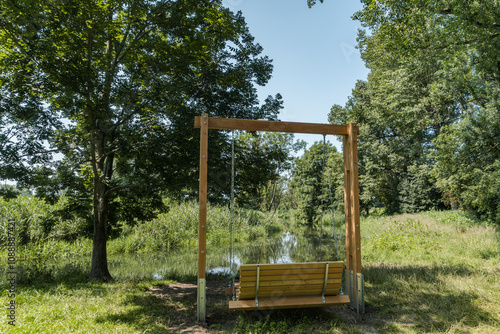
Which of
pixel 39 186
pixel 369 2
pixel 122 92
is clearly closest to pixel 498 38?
pixel 369 2

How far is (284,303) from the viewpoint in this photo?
430cm

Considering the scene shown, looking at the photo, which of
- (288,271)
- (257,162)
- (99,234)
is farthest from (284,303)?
(99,234)

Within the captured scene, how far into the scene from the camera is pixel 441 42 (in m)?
11.0

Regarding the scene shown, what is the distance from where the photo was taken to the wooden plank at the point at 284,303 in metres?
4.25

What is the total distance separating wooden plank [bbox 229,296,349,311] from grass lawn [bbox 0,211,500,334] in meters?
0.20

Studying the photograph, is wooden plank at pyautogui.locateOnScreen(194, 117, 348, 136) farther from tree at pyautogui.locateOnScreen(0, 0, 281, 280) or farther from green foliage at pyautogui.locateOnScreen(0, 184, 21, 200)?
green foliage at pyautogui.locateOnScreen(0, 184, 21, 200)

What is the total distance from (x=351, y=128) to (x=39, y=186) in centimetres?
661

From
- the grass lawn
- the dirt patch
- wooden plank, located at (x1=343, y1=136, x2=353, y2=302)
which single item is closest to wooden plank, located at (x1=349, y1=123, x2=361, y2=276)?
wooden plank, located at (x1=343, y1=136, x2=353, y2=302)

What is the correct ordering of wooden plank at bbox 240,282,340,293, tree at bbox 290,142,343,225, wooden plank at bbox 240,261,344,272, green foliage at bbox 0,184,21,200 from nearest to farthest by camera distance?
wooden plank at bbox 240,261,344,272
wooden plank at bbox 240,282,340,293
green foliage at bbox 0,184,21,200
tree at bbox 290,142,343,225

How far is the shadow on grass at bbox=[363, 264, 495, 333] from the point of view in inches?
169

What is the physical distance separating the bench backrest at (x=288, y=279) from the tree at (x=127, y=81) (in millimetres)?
3304

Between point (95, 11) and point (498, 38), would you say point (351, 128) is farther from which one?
point (498, 38)

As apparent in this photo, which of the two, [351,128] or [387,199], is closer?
[351,128]

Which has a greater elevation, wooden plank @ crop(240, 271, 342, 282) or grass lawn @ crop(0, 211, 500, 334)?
wooden plank @ crop(240, 271, 342, 282)
